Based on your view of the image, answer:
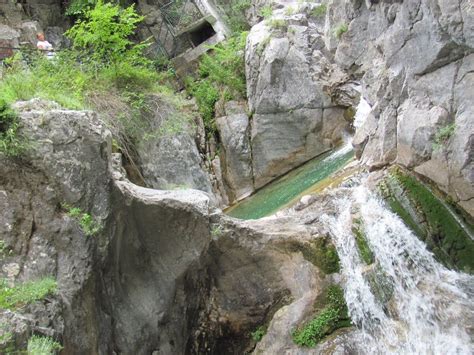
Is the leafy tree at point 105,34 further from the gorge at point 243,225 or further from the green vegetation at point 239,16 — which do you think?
the green vegetation at point 239,16

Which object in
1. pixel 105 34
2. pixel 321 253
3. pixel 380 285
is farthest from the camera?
pixel 105 34

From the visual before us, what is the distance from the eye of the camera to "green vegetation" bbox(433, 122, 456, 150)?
7.91 meters

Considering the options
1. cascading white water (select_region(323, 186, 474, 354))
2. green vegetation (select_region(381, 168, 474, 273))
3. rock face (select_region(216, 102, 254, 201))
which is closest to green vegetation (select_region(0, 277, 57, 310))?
cascading white water (select_region(323, 186, 474, 354))

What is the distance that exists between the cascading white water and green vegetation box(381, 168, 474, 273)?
0.17 m

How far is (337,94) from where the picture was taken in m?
15.4

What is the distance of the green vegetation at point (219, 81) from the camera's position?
1661 centimetres

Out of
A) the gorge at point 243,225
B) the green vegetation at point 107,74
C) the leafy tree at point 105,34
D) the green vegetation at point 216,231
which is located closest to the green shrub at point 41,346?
the gorge at point 243,225

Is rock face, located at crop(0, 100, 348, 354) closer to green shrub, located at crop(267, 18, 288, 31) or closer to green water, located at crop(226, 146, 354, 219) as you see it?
green water, located at crop(226, 146, 354, 219)

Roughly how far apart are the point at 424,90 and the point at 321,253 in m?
3.78

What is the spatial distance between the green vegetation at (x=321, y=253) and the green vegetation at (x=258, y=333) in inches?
60.4

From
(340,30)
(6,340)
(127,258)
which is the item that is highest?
(340,30)

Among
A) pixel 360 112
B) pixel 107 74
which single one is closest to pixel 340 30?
pixel 360 112

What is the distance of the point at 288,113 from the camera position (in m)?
15.5

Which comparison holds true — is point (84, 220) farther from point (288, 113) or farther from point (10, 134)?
point (288, 113)
